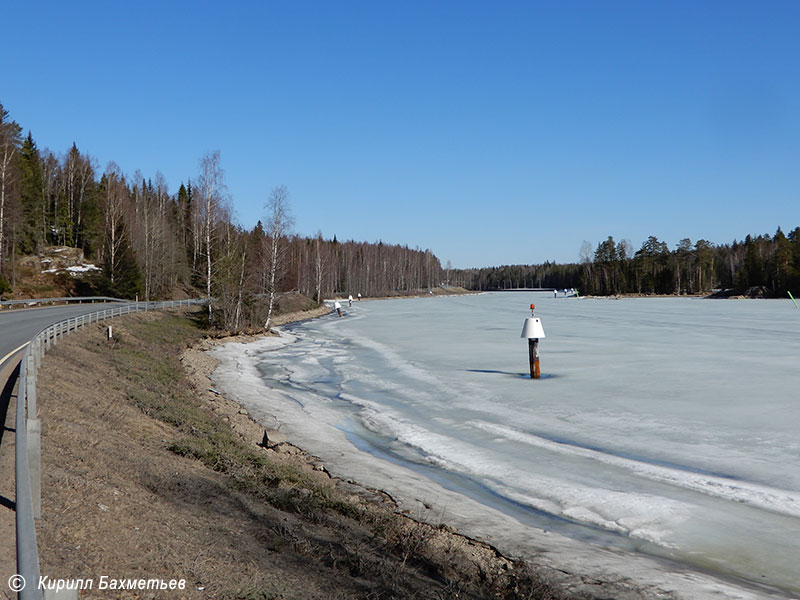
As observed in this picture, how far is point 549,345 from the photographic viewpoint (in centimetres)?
3100

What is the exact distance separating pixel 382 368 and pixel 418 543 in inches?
715

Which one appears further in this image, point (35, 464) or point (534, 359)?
point (534, 359)

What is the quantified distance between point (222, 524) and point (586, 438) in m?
8.93

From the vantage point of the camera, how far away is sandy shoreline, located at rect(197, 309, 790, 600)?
675cm

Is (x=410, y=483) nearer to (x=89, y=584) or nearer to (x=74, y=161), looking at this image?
(x=89, y=584)

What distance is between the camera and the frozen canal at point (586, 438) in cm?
862

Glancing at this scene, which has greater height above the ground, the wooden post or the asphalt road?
the asphalt road

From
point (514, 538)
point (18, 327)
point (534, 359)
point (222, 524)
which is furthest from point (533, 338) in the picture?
point (18, 327)

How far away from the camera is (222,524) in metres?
6.99

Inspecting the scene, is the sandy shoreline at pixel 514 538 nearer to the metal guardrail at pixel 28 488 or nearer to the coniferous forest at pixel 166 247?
the metal guardrail at pixel 28 488

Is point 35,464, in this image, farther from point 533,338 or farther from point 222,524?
point 533,338

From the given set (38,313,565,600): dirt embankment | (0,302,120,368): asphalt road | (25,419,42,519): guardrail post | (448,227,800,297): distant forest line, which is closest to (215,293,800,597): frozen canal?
(38,313,565,600): dirt embankment

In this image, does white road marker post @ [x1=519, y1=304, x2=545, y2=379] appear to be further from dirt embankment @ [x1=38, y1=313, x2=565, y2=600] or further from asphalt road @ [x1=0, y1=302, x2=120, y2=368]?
asphalt road @ [x1=0, y1=302, x2=120, y2=368]

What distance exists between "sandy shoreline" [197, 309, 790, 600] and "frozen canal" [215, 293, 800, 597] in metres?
0.07
